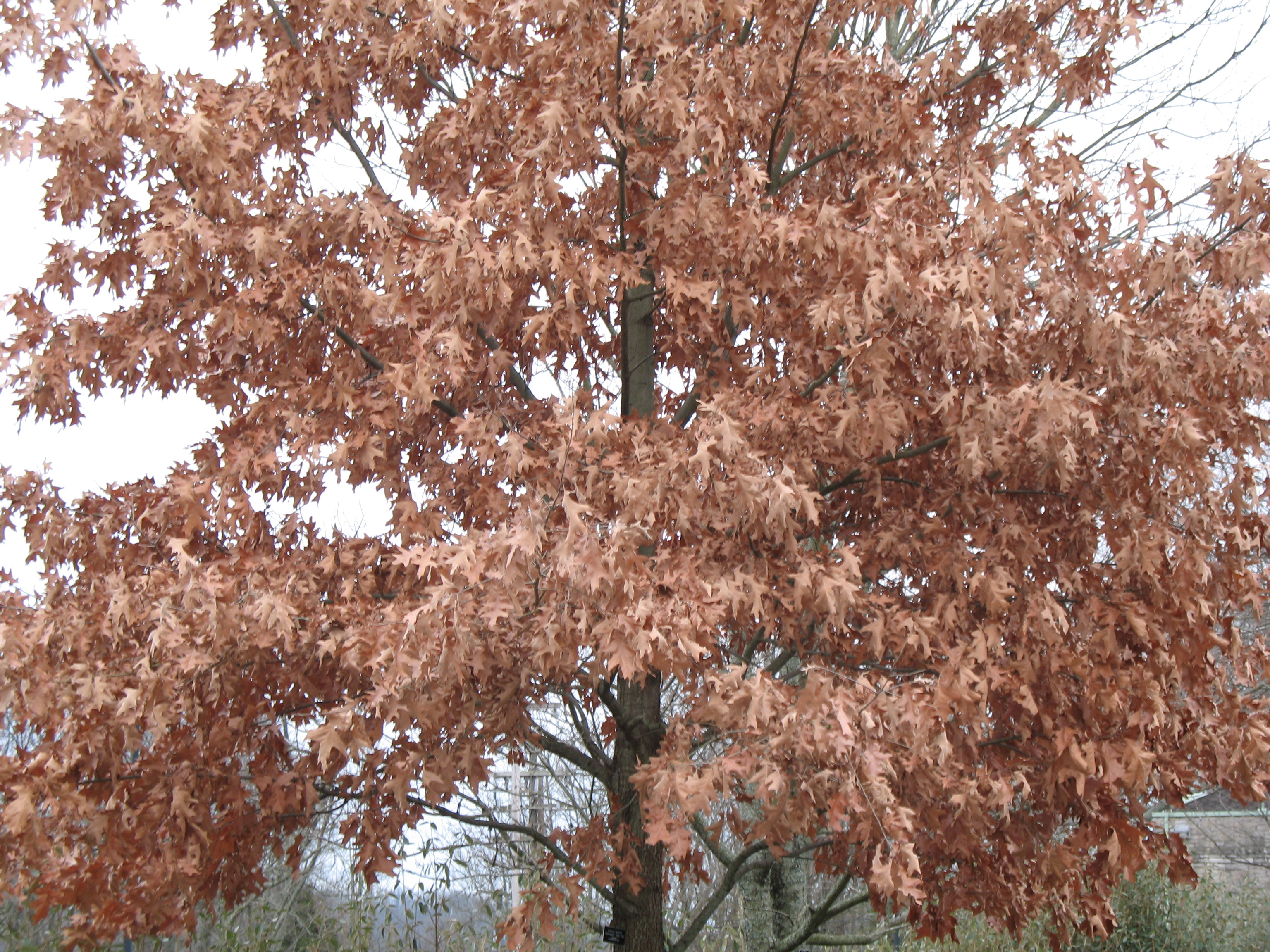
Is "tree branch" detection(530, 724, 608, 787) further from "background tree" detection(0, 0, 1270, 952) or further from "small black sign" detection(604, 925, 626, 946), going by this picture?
"small black sign" detection(604, 925, 626, 946)

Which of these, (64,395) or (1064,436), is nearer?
(1064,436)

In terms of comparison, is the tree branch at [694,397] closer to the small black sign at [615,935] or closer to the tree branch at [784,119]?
the tree branch at [784,119]

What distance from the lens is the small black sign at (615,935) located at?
464 cm

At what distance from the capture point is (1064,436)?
341cm

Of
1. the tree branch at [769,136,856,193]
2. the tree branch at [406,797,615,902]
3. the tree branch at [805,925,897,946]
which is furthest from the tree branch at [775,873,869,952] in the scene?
the tree branch at [769,136,856,193]

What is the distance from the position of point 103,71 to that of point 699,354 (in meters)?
3.00

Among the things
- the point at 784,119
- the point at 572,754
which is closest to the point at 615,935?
the point at 572,754

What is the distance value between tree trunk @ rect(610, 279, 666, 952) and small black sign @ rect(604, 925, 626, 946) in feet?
0.08

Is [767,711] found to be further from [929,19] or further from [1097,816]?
[929,19]

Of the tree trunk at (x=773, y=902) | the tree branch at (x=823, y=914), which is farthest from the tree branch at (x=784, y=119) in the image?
the tree trunk at (x=773, y=902)

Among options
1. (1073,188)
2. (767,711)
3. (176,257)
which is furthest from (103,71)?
(1073,188)

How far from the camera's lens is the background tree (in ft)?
10.7

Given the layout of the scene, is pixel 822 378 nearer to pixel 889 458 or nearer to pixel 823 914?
pixel 889 458

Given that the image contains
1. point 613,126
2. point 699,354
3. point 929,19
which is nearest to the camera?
point 613,126
